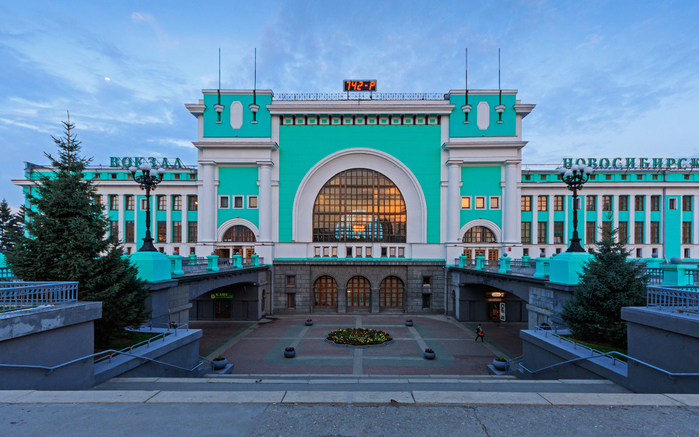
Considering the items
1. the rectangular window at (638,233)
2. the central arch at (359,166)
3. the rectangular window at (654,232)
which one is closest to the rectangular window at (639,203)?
the rectangular window at (638,233)

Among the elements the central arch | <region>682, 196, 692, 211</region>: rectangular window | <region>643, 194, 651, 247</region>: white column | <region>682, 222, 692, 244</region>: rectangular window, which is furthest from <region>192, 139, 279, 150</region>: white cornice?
<region>682, 222, 692, 244</region>: rectangular window

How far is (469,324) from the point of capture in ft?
92.9

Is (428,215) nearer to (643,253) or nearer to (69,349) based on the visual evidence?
(643,253)

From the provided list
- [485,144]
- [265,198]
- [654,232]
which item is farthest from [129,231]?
[654,232]

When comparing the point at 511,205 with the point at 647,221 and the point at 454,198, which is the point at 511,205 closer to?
the point at 454,198

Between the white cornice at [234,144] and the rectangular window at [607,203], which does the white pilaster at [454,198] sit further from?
the rectangular window at [607,203]

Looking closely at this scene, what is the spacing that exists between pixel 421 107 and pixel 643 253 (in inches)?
1246

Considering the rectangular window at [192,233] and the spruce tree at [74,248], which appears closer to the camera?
the spruce tree at [74,248]

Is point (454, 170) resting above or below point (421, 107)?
below

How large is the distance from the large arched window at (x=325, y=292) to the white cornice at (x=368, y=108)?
1762cm

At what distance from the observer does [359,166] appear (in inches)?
1364

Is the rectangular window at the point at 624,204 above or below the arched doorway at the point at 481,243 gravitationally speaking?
Answer: above

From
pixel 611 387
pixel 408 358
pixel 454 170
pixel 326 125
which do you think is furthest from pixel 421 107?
pixel 611 387

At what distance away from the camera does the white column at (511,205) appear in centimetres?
3259
